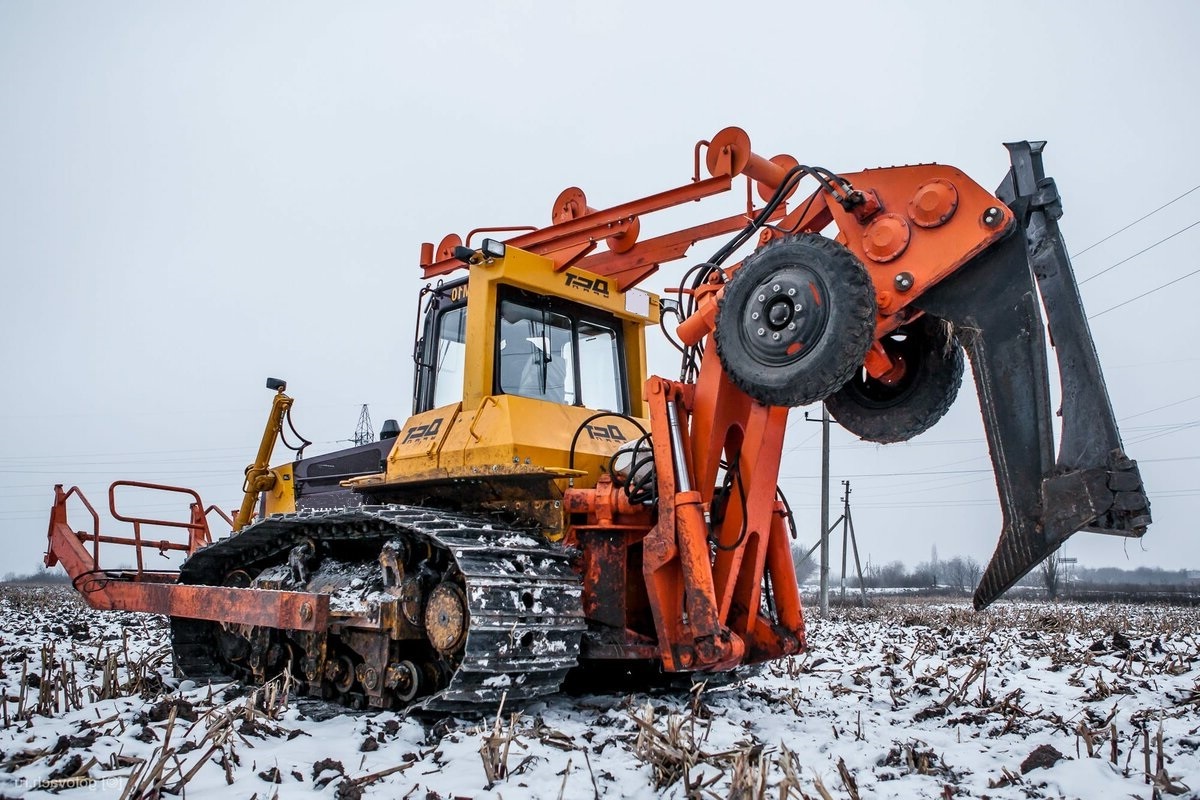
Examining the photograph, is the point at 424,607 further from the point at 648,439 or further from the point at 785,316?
the point at 785,316

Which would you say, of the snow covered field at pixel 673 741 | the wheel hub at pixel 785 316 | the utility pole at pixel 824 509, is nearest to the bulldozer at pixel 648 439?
the wheel hub at pixel 785 316

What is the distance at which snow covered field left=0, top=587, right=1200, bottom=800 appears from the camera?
347 cm

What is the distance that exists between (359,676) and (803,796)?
3413 millimetres

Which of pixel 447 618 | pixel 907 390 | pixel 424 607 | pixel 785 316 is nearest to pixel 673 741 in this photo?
pixel 447 618

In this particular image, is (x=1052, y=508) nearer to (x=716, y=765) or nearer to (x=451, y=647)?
(x=716, y=765)

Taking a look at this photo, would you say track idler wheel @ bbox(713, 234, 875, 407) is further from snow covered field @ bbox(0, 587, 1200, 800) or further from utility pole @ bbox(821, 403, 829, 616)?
utility pole @ bbox(821, 403, 829, 616)

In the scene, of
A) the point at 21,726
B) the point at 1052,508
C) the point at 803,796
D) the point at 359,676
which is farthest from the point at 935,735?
the point at 21,726

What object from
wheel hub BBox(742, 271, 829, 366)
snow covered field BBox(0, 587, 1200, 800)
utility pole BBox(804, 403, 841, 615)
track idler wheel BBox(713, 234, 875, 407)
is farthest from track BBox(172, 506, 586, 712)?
utility pole BBox(804, 403, 841, 615)

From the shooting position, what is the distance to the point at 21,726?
14.6ft

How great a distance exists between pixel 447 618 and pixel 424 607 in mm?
341

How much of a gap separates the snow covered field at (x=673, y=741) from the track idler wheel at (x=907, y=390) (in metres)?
1.65

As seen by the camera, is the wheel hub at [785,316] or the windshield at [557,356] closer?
the wheel hub at [785,316]

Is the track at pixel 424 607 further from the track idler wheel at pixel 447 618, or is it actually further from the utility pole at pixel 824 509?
the utility pole at pixel 824 509

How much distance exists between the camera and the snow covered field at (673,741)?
3.47 metres
